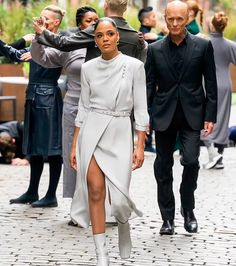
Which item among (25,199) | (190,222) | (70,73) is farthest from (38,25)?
(25,199)

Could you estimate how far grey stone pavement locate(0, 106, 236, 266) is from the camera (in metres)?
8.18

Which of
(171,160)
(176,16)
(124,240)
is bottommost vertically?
(124,240)

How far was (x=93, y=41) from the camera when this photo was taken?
8.97m

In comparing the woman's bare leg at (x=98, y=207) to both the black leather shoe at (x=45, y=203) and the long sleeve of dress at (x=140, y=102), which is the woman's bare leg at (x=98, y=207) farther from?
the black leather shoe at (x=45, y=203)

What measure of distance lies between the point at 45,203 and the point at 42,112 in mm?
917

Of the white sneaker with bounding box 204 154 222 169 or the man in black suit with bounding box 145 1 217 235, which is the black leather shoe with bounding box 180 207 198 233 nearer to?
the man in black suit with bounding box 145 1 217 235

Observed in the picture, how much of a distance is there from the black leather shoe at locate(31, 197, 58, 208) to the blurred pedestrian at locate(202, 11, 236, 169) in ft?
13.6

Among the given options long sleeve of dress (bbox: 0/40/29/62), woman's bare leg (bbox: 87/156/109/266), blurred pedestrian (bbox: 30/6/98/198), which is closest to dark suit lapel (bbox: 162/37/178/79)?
blurred pedestrian (bbox: 30/6/98/198)

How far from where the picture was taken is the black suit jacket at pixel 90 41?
8.77 meters

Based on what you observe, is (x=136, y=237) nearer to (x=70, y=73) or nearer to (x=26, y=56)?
(x=70, y=73)

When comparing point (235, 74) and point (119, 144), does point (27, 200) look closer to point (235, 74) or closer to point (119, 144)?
point (119, 144)

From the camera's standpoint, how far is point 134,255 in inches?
328

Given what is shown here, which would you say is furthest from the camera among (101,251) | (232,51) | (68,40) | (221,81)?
(221,81)

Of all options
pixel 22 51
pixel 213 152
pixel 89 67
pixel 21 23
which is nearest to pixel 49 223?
pixel 22 51
